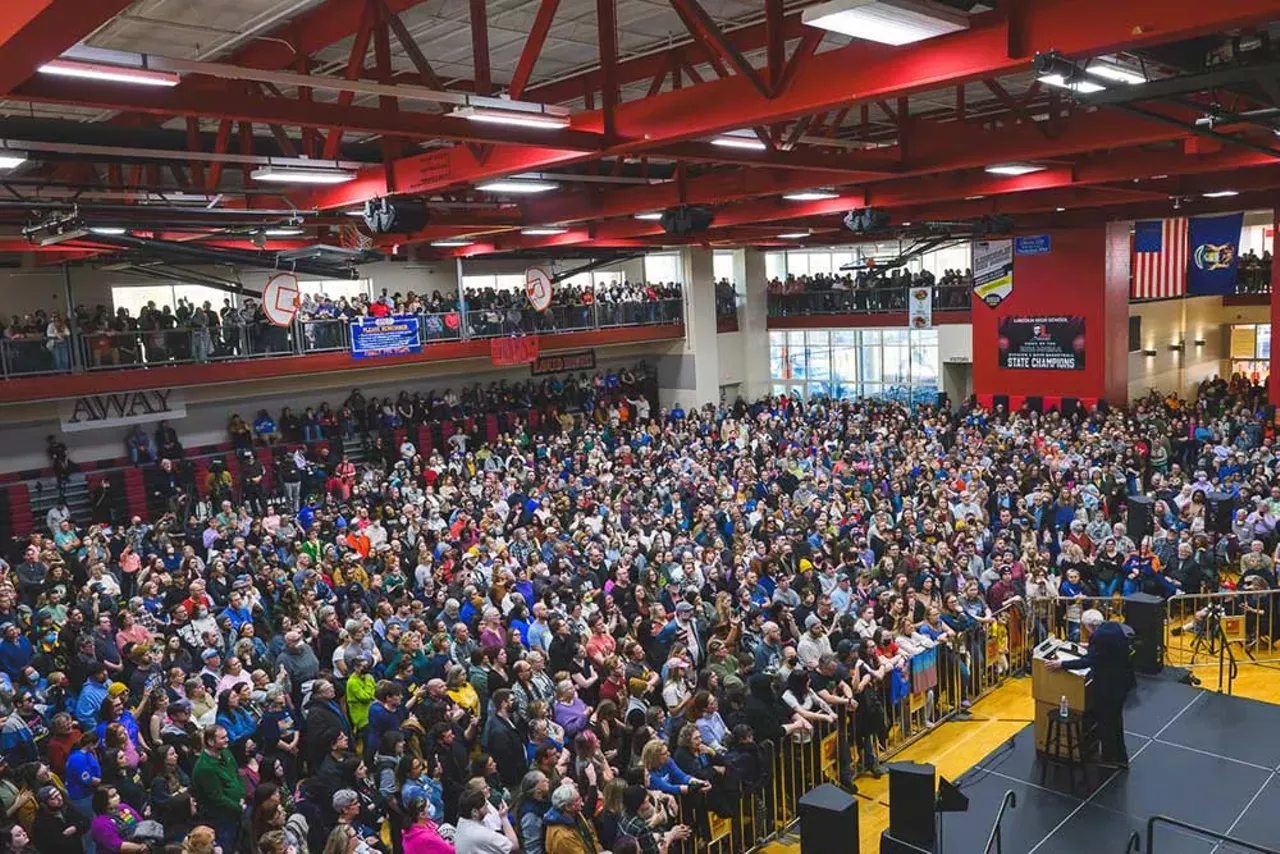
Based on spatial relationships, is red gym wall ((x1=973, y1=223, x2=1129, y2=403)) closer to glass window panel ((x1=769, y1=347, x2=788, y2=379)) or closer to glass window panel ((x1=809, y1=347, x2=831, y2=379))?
glass window panel ((x1=809, y1=347, x2=831, y2=379))

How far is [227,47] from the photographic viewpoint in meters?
9.91

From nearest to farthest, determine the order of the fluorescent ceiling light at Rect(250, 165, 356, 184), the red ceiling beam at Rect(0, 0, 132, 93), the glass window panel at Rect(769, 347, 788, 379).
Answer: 1. the red ceiling beam at Rect(0, 0, 132, 93)
2. the fluorescent ceiling light at Rect(250, 165, 356, 184)
3. the glass window panel at Rect(769, 347, 788, 379)

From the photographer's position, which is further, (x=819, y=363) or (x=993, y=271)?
(x=819, y=363)

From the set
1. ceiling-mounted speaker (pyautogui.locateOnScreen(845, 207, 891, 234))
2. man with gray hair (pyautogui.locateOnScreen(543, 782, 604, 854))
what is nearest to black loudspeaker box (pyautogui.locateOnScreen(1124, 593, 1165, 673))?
ceiling-mounted speaker (pyautogui.locateOnScreen(845, 207, 891, 234))

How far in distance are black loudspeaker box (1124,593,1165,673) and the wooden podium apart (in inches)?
87.2

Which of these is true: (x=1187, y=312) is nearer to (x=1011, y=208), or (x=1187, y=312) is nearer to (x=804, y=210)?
(x=1011, y=208)

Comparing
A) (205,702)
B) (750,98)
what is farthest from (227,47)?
(205,702)

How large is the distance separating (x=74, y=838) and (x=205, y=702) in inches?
73.2

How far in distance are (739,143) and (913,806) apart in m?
6.70

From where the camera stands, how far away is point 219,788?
25.4 feet

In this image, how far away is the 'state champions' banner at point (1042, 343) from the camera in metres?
26.9

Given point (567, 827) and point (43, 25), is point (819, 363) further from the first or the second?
point (43, 25)

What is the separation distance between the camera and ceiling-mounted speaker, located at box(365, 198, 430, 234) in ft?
37.5

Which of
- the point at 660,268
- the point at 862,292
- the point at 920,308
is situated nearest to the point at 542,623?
the point at 920,308
